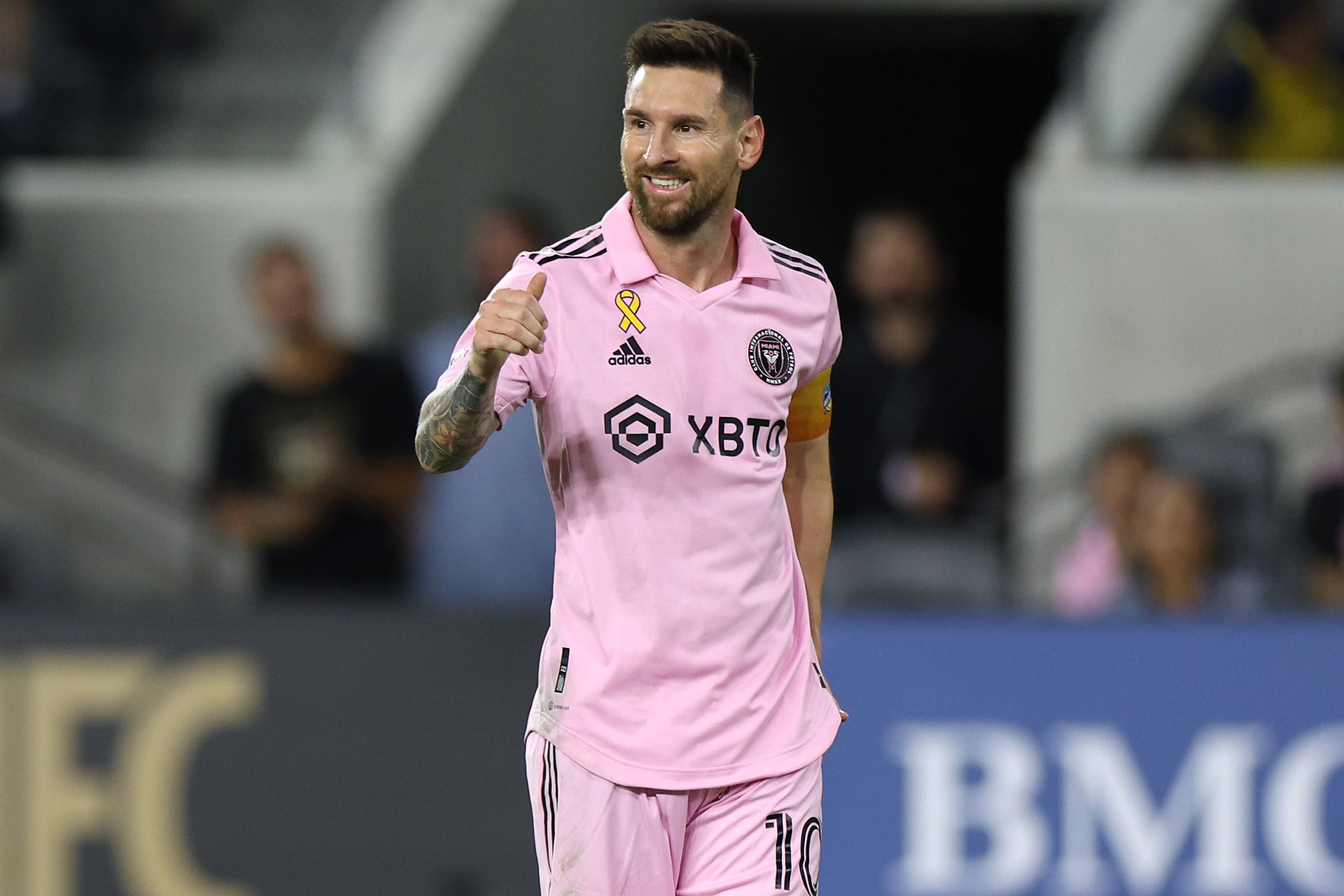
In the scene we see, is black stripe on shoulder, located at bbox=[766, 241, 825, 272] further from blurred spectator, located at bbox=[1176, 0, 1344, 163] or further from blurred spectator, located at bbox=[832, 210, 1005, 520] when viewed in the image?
blurred spectator, located at bbox=[1176, 0, 1344, 163]

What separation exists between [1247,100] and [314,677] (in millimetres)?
4889

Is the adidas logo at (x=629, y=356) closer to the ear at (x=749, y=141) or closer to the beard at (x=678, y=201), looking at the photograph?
the beard at (x=678, y=201)

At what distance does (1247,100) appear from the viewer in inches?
361

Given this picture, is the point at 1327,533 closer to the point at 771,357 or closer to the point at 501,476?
the point at 501,476

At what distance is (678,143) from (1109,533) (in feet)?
16.1

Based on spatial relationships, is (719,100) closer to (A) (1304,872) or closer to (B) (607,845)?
(B) (607,845)

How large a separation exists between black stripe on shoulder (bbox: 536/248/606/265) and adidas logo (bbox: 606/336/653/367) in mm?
159

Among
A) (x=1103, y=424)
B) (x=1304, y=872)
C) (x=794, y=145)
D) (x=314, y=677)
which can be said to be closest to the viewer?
(x=1304, y=872)

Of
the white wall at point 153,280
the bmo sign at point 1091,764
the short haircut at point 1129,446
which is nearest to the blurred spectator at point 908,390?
the short haircut at point 1129,446

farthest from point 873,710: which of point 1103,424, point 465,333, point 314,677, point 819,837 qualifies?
point 465,333

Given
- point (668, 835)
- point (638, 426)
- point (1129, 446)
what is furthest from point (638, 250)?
point (1129, 446)

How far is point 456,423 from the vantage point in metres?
3.03

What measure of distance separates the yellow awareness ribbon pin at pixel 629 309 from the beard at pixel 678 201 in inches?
4.3

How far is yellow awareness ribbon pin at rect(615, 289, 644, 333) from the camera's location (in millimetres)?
3217
